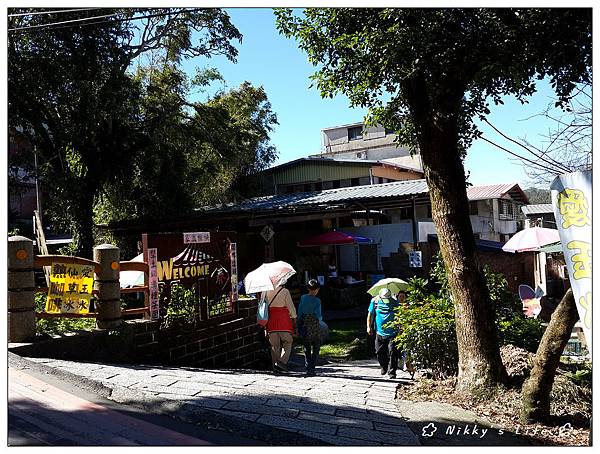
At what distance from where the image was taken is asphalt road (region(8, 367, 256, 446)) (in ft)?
14.2

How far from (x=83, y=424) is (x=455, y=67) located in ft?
18.1

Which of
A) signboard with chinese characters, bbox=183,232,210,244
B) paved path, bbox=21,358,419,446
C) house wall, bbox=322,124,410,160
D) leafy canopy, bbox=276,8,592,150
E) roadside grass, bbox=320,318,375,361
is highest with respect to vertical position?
house wall, bbox=322,124,410,160

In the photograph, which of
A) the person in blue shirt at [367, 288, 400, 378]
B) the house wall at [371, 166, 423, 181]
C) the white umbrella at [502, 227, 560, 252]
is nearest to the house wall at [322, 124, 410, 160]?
the house wall at [371, 166, 423, 181]

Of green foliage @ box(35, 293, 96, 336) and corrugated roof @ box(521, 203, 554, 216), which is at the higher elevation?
corrugated roof @ box(521, 203, 554, 216)

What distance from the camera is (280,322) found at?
8.21 meters

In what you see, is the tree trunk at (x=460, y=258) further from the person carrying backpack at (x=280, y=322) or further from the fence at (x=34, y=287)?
the fence at (x=34, y=287)

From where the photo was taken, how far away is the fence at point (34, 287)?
6453mm

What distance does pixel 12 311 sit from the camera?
6.41 meters

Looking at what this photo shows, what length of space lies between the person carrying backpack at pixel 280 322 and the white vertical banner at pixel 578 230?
4.04 m

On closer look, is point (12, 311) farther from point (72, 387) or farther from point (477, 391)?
point (477, 391)

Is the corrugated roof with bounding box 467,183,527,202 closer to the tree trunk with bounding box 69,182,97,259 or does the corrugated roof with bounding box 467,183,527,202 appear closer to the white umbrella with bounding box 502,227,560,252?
the white umbrella with bounding box 502,227,560,252

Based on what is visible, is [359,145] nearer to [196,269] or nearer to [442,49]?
Result: [196,269]

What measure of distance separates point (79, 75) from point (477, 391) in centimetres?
1256

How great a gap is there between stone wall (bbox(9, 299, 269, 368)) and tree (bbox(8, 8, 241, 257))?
24.8ft
